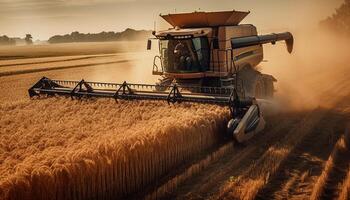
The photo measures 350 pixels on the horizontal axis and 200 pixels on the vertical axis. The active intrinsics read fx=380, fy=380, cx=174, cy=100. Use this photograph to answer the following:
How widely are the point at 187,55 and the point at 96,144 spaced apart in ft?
15.9

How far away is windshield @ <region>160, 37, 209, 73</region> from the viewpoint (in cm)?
981

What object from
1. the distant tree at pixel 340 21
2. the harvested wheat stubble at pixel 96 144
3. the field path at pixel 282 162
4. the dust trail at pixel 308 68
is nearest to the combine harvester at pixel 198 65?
the harvested wheat stubble at pixel 96 144

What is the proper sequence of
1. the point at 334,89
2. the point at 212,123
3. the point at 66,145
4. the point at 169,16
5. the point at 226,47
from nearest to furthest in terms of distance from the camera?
the point at 66,145
the point at 212,123
the point at 226,47
the point at 169,16
the point at 334,89

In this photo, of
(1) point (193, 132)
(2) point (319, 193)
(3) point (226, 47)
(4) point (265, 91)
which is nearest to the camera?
(2) point (319, 193)

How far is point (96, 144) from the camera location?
18.6ft

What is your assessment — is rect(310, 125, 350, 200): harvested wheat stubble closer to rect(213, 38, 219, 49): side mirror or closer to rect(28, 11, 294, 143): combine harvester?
rect(28, 11, 294, 143): combine harvester

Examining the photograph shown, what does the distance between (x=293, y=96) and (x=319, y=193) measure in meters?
8.00

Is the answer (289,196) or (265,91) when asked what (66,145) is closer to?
(289,196)

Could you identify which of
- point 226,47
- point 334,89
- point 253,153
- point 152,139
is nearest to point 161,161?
point 152,139

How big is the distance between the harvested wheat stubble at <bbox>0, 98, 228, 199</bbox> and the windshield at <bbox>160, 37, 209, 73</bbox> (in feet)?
6.03

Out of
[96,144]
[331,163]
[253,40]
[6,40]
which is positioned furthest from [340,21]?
[6,40]

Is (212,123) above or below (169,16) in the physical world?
below

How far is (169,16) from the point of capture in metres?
10.9

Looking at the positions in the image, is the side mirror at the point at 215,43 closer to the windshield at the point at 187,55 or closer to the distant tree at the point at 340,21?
the windshield at the point at 187,55
